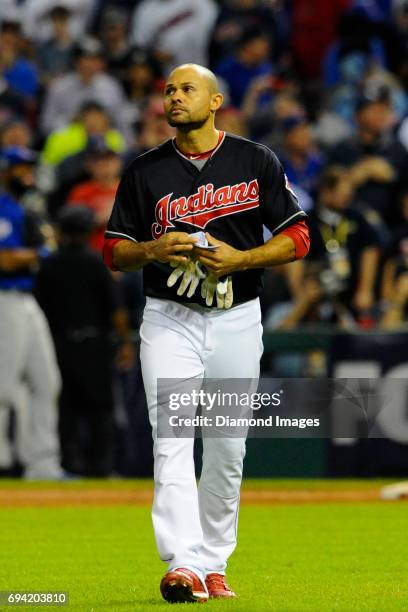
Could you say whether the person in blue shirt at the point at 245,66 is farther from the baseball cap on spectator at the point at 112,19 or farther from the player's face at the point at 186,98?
the player's face at the point at 186,98

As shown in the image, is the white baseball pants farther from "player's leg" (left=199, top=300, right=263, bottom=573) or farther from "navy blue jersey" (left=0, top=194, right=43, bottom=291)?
"navy blue jersey" (left=0, top=194, right=43, bottom=291)

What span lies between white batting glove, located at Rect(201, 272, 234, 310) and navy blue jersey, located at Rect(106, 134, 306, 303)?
5cm

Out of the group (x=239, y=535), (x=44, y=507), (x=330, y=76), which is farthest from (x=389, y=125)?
(x=239, y=535)

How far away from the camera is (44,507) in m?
11.5

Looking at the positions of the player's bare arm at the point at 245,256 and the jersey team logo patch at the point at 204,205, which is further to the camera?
the jersey team logo patch at the point at 204,205

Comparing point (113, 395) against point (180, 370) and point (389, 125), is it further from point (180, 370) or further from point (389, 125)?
point (180, 370)

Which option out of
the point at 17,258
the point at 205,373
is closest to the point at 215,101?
the point at 205,373

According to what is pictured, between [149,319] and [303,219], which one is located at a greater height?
[303,219]

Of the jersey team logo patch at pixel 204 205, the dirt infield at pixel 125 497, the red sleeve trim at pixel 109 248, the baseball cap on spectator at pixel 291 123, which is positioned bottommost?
the dirt infield at pixel 125 497

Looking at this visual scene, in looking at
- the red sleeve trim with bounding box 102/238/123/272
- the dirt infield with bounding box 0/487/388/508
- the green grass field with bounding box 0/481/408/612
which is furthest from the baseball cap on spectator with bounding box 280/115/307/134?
the red sleeve trim with bounding box 102/238/123/272

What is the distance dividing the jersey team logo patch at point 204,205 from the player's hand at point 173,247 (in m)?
0.22

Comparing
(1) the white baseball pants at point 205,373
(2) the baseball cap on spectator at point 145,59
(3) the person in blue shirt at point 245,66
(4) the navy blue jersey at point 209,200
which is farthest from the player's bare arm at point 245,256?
(2) the baseball cap on spectator at point 145,59

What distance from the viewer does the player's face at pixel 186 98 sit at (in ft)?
20.8

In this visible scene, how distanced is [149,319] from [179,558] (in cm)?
104
